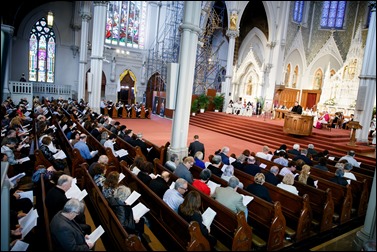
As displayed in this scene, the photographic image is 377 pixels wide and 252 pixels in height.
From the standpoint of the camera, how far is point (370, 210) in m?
3.39

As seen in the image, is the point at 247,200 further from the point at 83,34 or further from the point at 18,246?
the point at 83,34

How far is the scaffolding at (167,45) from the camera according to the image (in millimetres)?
21828

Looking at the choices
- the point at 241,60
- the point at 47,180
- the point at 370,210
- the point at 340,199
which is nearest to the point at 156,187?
the point at 47,180

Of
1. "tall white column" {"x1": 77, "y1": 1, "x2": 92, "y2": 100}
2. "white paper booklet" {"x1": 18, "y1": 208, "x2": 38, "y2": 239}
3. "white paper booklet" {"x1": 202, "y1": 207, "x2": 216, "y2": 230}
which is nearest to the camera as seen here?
"white paper booklet" {"x1": 18, "y1": 208, "x2": 38, "y2": 239}

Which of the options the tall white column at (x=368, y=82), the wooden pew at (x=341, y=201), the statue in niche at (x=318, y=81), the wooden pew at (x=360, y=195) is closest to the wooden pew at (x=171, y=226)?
the wooden pew at (x=341, y=201)

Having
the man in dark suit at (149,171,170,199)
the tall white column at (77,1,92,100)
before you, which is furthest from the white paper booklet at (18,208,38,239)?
the tall white column at (77,1,92,100)

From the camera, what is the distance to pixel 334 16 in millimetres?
20891

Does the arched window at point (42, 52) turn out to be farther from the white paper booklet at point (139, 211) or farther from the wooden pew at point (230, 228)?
the wooden pew at point (230, 228)

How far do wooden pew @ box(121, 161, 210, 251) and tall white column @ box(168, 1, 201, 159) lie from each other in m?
2.47

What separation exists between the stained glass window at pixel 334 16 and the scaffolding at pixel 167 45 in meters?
11.3

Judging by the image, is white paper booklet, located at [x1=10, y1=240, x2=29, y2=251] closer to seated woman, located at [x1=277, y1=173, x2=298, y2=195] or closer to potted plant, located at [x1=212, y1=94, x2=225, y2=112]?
seated woman, located at [x1=277, y1=173, x2=298, y2=195]

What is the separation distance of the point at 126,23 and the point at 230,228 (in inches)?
885

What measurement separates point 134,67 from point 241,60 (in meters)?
9.23

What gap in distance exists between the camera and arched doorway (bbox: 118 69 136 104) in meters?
23.5
